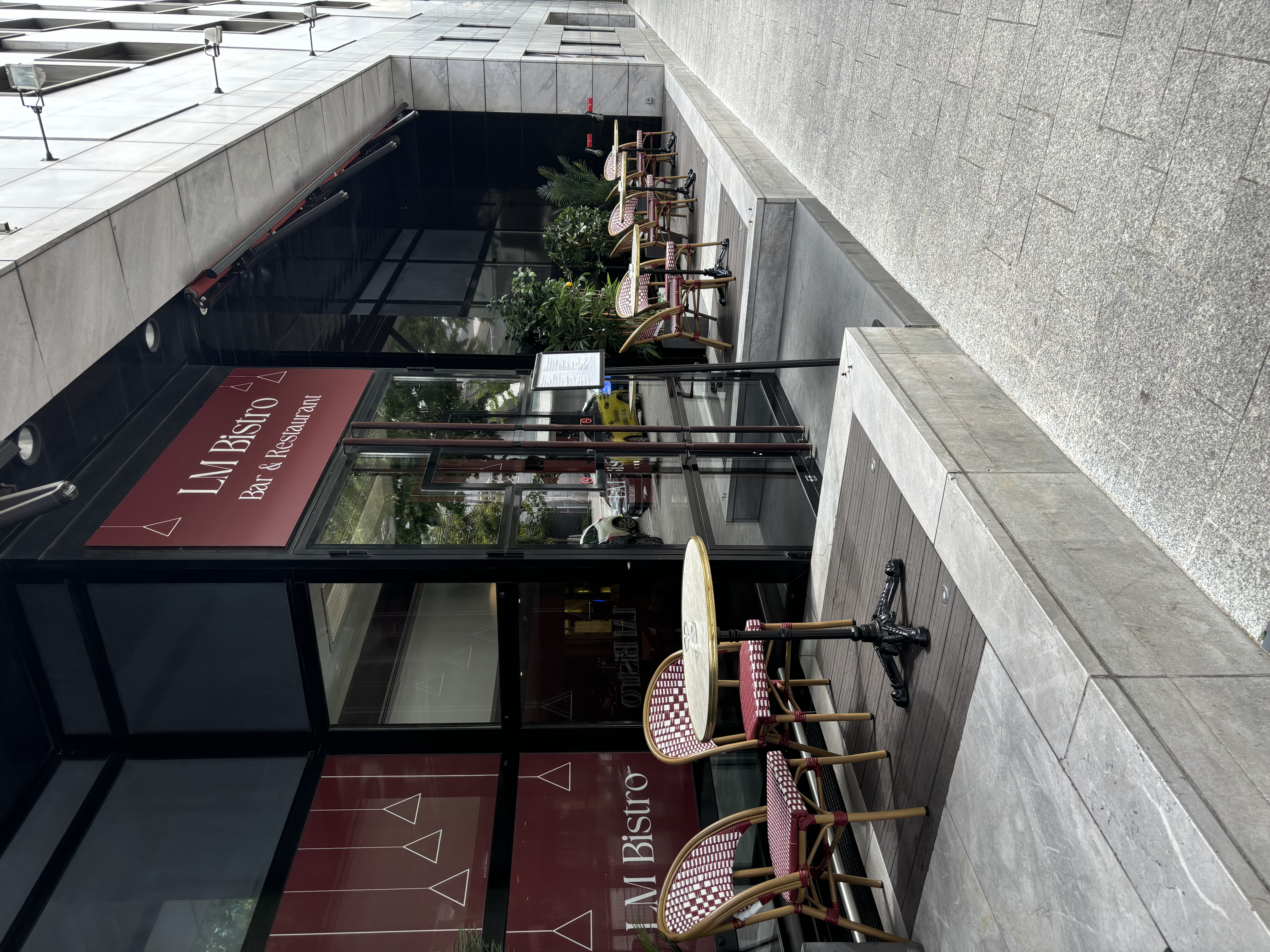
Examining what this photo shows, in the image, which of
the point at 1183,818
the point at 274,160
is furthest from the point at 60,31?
the point at 1183,818

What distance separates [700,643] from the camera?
3.07 meters

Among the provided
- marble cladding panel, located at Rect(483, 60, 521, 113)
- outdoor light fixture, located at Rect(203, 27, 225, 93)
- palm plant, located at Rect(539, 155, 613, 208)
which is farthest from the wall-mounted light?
marble cladding panel, located at Rect(483, 60, 521, 113)

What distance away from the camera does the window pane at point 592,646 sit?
219 inches

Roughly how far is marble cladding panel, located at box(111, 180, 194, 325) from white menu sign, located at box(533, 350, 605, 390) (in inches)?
98.4

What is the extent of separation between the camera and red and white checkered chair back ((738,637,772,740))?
3146 millimetres

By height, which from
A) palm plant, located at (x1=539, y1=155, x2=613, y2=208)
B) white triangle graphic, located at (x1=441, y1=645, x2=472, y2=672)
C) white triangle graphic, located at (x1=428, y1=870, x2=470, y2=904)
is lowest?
white triangle graphic, located at (x1=428, y1=870, x2=470, y2=904)

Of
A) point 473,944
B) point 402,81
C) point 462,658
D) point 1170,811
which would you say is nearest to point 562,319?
point 462,658

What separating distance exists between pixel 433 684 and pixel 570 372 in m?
2.40

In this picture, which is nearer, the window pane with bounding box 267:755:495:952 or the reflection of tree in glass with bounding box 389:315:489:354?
the window pane with bounding box 267:755:495:952

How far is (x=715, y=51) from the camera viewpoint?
36.0 ft

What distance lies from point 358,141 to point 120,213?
6509mm

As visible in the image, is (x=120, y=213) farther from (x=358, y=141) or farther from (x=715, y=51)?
(x=715, y=51)

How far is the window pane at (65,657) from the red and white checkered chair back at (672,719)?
3832 mm

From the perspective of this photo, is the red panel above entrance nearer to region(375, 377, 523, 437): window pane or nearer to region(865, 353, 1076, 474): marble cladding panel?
region(375, 377, 523, 437): window pane
